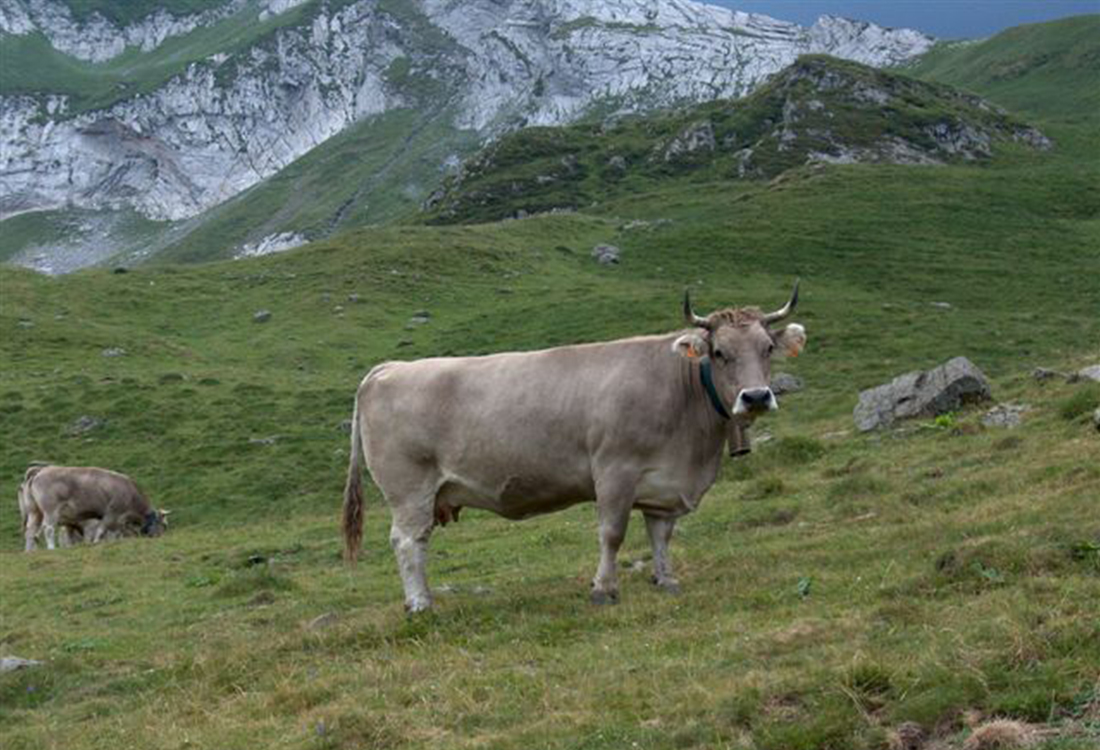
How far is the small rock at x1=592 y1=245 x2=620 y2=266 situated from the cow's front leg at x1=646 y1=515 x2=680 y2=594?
176 feet

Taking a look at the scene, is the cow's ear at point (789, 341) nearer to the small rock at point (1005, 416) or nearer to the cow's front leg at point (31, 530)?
the small rock at point (1005, 416)

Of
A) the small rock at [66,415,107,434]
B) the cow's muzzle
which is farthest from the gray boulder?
the small rock at [66,415,107,434]

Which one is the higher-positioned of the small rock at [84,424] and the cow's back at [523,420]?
the cow's back at [523,420]

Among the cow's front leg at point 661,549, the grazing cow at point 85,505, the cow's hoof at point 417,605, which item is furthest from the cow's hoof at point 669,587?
the grazing cow at point 85,505

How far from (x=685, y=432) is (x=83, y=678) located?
768 cm

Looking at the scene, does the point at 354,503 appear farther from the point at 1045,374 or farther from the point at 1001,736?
the point at 1045,374

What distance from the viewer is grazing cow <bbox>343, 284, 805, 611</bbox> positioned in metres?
12.8

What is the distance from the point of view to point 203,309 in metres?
60.4

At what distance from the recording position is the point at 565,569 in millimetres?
16266

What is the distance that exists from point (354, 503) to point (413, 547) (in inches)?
55.8

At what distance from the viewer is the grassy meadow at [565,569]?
28.6ft

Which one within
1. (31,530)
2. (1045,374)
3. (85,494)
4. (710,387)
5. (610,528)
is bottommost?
(31,530)

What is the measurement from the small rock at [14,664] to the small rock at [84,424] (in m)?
24.4

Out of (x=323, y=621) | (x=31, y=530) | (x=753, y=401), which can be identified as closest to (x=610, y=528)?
(x=753, y=401)
